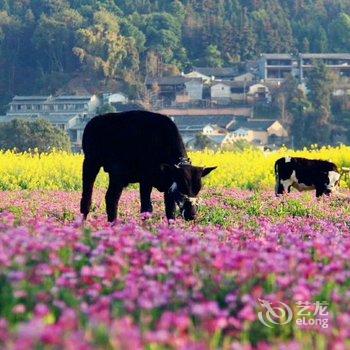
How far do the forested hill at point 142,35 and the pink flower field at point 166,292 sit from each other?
113965 mm

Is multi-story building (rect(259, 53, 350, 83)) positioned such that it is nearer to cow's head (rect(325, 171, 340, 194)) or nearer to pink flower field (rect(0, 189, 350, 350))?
cow's head (rect(325, 171, 340, 194))

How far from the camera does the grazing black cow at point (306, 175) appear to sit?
730 inches

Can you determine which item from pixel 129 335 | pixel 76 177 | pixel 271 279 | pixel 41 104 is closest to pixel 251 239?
pixel 271 279

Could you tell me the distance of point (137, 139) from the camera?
42.1 ft

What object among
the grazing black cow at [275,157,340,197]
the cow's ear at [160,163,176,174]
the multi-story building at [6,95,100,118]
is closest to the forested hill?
the multi-story building at [6,95,100,118]

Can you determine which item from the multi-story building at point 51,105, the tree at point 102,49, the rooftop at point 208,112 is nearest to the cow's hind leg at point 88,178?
the rooftop at point 208,112

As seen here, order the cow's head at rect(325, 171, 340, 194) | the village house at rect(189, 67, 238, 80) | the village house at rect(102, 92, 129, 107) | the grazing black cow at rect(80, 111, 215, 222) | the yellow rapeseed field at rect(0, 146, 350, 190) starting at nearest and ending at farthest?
the grazing black cow at rect(80, 111, 215, 222) → the cow's head at rect(325, 171, 340, 194) → the yellow rapeseed field at rect(0, 146, 350, 190) → the village house at rect(102, 92, 129, 107) → the village house at rect(189, 67, 238, 80)

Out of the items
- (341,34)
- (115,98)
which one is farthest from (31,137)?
(341,34)

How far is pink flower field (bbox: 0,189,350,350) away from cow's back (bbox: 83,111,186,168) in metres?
5.27

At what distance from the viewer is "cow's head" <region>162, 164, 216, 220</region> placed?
1184cm

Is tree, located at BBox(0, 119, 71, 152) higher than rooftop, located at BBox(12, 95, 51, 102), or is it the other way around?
tree, located at BBox(0, 119, 71, 152)

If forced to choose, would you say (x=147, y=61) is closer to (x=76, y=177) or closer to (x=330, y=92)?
(x=330, y=92)
